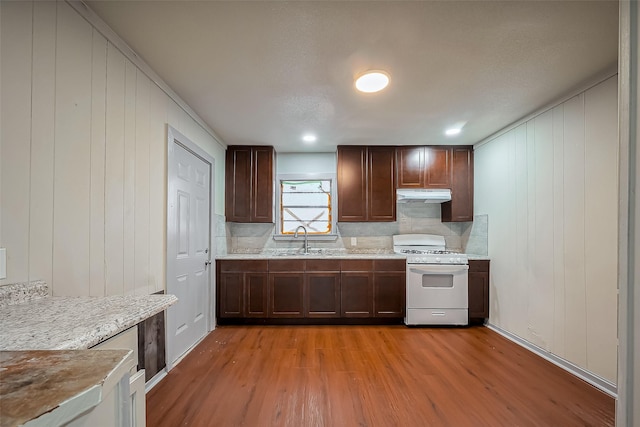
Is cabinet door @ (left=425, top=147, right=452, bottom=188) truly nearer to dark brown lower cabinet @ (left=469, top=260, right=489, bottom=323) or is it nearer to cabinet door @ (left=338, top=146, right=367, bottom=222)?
cabinet door @ (left=338, top=146, right=367, bottom=222)

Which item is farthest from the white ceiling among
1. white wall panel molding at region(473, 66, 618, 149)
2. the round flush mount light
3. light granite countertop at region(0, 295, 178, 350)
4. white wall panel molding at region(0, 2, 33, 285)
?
light granite countertop at region(0, 295, 178, 350)

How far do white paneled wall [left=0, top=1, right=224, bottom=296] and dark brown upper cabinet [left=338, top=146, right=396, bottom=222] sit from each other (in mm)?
2360

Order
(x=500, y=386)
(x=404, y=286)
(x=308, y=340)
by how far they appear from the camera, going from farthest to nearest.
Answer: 1. (x=404, y=286)
2. (x=308, y=340)
3. (x=500, y=386)

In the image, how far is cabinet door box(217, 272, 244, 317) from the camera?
3465mm

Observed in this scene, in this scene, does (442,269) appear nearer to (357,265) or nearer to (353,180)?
(357,265)

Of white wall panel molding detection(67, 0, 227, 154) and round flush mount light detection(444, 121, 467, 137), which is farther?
round flush mount light detection(444, 121, 467, 137)

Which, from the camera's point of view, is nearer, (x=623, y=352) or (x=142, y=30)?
(x=623, y=352)

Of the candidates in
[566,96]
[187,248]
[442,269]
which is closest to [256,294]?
[187,248]

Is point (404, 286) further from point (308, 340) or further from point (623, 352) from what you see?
point (623, 352)

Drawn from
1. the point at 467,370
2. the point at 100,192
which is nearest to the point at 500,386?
the point at 467,370

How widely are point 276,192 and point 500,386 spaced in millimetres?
3290

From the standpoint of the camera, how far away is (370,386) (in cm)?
209

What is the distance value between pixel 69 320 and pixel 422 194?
12.0 ft

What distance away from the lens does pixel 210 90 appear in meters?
2.30
